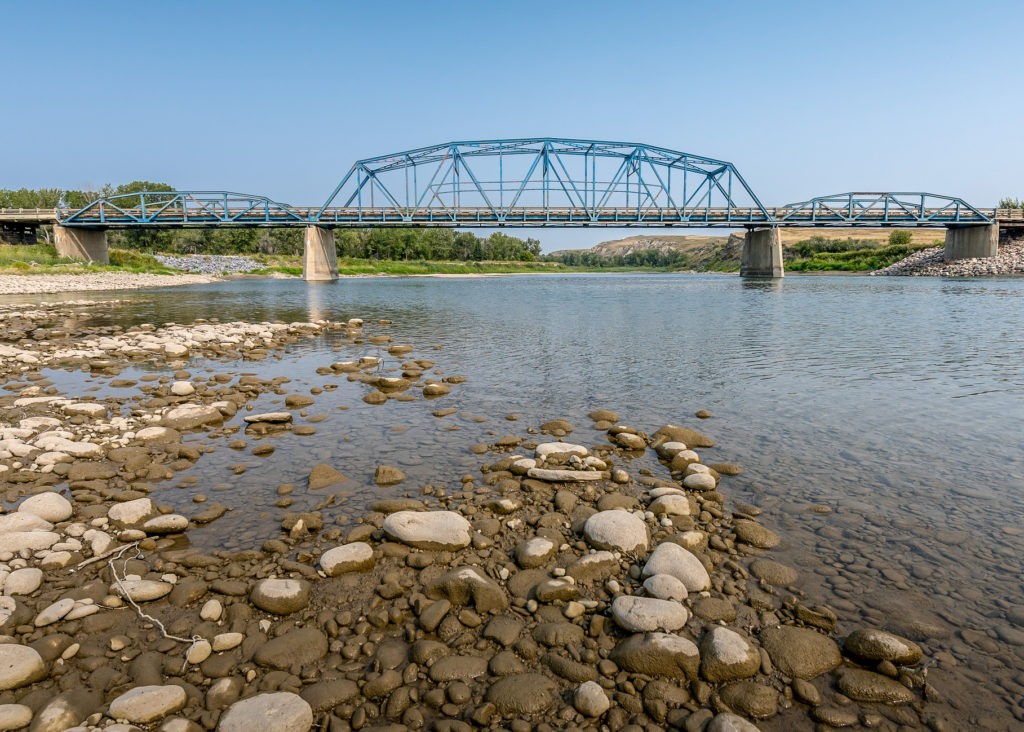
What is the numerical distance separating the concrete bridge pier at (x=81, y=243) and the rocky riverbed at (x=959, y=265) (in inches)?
4347

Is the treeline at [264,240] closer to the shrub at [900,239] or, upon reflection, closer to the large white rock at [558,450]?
the shrub at [900,239]

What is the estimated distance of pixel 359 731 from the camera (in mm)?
3238

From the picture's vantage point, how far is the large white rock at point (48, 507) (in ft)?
18.5

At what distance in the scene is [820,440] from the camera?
335 inches

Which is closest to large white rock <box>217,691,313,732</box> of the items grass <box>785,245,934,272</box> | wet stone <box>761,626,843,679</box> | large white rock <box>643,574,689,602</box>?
large white rock <box>643,574,689,602</box>

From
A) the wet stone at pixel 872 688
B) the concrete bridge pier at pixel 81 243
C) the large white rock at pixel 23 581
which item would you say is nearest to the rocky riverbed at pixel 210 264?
the concrete bridge pier at pixel 81 243

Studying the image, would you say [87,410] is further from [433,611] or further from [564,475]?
[433,611]

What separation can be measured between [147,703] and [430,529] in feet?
8.25

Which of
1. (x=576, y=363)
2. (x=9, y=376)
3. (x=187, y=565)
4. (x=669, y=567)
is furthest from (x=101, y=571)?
(x=576, y=363)

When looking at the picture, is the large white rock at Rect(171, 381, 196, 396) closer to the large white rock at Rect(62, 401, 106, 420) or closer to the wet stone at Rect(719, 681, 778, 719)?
the large white rock at Rect(62, 401, 106, 420)

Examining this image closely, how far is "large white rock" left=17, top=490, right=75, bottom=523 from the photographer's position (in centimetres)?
563

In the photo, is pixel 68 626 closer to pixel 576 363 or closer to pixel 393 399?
pixel 393 399

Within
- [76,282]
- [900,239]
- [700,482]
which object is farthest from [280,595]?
[900,239]

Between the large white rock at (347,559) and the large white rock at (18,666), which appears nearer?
the large white rock at (18,666)
